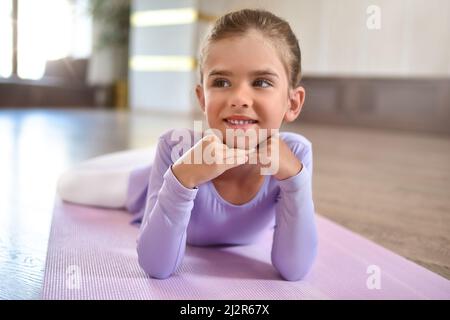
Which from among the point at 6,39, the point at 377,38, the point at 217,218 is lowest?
the point at 217,218

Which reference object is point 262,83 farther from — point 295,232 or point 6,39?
point 6,39

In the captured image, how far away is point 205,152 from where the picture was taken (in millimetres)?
697

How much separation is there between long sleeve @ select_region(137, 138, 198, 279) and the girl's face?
0.11 meters

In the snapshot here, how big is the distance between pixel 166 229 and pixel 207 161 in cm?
13

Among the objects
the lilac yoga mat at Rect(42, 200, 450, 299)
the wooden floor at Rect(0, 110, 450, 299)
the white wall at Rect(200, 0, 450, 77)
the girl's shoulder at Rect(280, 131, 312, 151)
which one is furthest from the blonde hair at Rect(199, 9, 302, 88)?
the white wall at Rect(200, 0, 450, 77)

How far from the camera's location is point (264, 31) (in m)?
0.74

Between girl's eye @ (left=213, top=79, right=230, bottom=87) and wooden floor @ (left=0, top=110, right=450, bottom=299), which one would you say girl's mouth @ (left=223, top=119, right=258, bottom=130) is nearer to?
girl's eye @ (left=213, top=79, right=230, bottom=87)

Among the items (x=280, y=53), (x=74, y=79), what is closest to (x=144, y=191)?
(x=280, y=53)

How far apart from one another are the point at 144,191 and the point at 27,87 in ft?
17.7

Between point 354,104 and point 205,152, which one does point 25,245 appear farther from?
point 354,104

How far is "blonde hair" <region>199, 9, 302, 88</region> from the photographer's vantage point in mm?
744

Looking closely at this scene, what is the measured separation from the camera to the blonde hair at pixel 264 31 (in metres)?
0.74

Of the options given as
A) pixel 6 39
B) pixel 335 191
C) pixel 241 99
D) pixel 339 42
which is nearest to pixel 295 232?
pixel 241 99

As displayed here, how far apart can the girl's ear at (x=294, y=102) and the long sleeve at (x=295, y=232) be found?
3.7 inches
